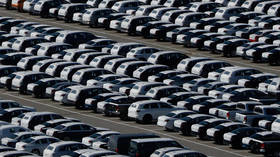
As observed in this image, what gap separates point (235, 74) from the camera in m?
81.1

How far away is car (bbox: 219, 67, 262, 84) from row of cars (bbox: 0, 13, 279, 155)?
63mm

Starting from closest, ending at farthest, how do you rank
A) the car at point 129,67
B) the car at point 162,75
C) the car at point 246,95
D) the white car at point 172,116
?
the white car at point 172,116 → the car at point 246,95 → the car at point 162,75 → the car at point 129,67

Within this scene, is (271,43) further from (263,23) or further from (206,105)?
(206,105)

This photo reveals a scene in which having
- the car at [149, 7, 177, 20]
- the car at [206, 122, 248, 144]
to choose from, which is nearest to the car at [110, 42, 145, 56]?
the car at [149, 7, 177, 20]

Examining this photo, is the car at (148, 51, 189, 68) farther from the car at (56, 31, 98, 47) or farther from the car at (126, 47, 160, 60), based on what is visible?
the car at (56, 31, 98, 47)

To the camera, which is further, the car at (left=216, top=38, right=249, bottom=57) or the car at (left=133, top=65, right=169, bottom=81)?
the car at (left=216, top=38, right=249, bottom=57)

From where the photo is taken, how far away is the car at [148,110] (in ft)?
236

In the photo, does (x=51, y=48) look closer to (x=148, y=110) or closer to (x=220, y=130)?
(x=148, y=110)

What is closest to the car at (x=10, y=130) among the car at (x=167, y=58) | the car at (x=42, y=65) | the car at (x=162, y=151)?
the car at (x=162, y=151)

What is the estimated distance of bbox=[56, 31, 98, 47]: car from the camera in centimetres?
9431

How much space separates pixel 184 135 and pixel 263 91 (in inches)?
452

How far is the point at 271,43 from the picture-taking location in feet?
303

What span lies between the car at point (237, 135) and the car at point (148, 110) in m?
7.64

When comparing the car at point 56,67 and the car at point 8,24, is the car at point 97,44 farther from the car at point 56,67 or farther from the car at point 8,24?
the car at point 8,24
